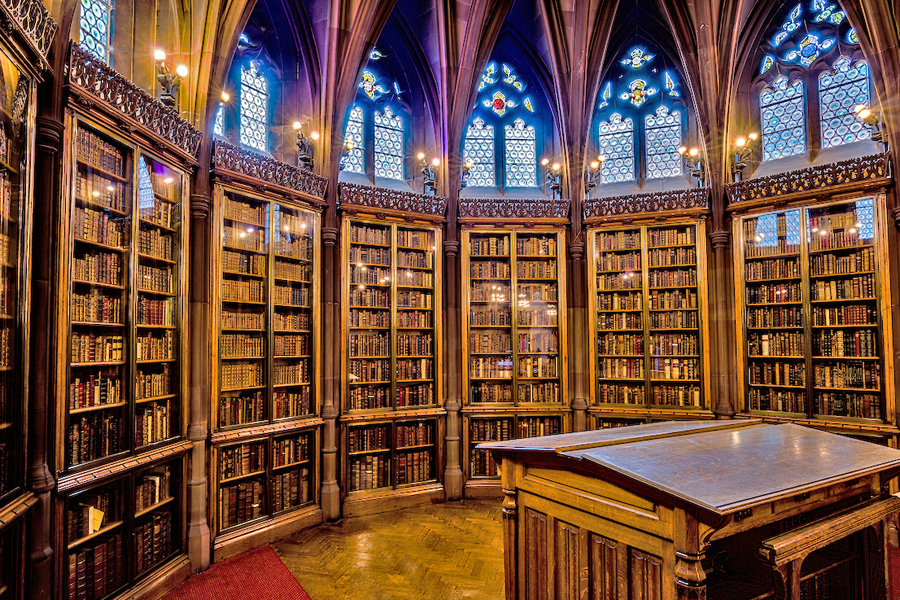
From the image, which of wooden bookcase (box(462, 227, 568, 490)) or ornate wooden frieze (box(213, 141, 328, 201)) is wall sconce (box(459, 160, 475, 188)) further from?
ornate wooden frieze (box(213, 141, 328, 201))

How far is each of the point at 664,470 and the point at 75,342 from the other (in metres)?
3.77

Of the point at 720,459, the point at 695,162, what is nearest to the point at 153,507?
the point at 720,459

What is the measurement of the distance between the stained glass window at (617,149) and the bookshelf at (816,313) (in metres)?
1.81

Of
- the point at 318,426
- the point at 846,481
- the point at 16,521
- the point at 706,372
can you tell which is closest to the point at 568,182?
the point at 706,372

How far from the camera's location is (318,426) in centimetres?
565

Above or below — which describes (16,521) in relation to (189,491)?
above

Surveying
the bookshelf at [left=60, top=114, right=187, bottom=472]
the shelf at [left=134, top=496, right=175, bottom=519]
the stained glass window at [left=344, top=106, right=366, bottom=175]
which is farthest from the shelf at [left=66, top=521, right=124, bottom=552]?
the stained glass window at [left=344, top=106, right=366, bottom=175]

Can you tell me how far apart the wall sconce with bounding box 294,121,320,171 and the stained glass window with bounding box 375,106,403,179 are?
1.20 m

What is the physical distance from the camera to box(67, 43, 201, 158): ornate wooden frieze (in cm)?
342

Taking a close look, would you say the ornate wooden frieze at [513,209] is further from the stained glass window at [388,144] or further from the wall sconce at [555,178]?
the stained glass window at [388,144]

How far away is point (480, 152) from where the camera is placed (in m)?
7.50

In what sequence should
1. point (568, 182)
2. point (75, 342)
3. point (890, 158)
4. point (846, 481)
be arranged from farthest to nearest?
1. point (568, 182)
2. point (890, 158)
3. point (75, 342)
4. point (846, 481)

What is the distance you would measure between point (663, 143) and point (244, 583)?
7.15 m

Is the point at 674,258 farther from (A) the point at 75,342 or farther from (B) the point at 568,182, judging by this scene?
(A) the point at 75,342
